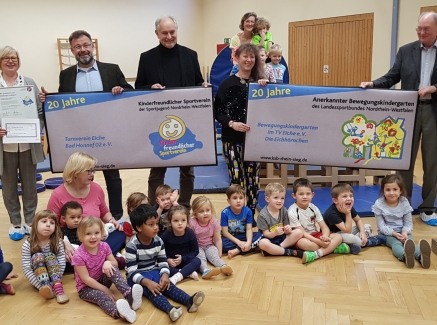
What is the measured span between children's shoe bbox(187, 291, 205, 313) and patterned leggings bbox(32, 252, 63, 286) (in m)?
1.05

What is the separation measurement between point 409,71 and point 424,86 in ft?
0.80

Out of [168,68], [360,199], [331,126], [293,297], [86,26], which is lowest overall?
[293,297]

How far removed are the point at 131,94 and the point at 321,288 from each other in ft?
8.28

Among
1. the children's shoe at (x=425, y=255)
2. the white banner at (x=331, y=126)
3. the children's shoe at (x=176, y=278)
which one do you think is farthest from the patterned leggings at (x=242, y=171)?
the children's shoe at (x=425, y=255)

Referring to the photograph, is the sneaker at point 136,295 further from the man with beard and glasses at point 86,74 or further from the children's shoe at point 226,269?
the man with beard and glasses at point 86,74

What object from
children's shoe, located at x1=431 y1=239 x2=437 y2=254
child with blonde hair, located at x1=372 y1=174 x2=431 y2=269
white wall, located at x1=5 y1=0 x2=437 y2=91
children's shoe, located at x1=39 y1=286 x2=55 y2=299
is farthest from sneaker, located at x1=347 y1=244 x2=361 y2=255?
white wall, located at x1=5 y1=0 x2=437 y2=91

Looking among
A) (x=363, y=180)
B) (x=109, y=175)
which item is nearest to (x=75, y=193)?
(x=109, y=175)

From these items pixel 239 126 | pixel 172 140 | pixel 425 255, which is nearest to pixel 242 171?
pixel 239 126

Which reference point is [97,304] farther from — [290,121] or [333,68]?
[333,68]

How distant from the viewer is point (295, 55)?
33.7ft

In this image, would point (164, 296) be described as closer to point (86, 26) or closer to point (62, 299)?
point (62, 299)

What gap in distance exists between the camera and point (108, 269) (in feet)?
9.77

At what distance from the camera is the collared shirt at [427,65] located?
170 inches

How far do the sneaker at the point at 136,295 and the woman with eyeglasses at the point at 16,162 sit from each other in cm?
208
